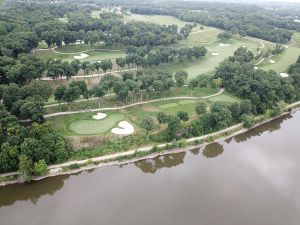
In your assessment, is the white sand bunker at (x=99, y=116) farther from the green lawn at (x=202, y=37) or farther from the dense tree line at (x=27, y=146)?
the green lawn at (x=202, y=37)

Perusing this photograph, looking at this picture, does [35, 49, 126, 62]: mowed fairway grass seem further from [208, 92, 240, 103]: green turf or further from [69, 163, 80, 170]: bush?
[69, 163, 80, 170]: bush

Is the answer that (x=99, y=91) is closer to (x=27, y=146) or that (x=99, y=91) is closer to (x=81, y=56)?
(x=27, y=146)

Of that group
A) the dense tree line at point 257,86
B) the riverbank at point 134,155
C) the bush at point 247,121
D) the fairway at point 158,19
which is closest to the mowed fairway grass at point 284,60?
the dense tree line at point 257,86

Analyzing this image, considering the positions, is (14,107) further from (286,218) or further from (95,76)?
(286,218)

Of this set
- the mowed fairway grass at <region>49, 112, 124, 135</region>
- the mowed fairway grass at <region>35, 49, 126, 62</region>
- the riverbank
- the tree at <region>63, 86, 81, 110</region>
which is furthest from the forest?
the mowed fairway grass at <region>35, 49, 126, 62</region>

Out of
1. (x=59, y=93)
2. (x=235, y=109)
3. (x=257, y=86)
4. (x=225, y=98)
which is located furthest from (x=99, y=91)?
(x=257, y=86)

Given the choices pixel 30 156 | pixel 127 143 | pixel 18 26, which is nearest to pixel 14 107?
pixel 30 156
